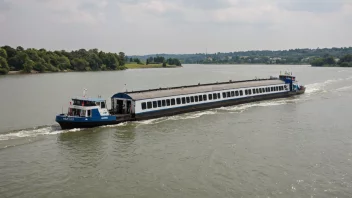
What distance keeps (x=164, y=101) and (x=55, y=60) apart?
347 ft

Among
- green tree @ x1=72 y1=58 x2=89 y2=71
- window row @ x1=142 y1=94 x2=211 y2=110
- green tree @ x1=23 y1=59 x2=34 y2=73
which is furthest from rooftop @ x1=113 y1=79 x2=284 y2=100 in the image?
green tree @ x1=72 y1=58 x2=89 y2=71

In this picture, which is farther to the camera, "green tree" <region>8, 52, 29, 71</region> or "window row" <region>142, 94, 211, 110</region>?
"green tree" <region>8, 52, 29, 71</region>

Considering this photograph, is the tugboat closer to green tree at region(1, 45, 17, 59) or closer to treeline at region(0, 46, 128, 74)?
treeline at region(0, 46, 128, 74)

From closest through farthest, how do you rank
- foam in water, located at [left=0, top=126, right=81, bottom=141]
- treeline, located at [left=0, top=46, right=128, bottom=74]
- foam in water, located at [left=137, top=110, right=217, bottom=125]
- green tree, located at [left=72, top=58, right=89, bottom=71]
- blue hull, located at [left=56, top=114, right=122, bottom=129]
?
1. foam in water, located at [left=0, top=126, right=81, bottom=141]
2. blue hull, located at [left=56, top=114, right=122, bottom=129]
3. foam in water, located at [left=137, top=110, right=217, bottom=125]
4. treeline, located at [left=0, top=46, right=128, bottom=74]
5. green tree, located at [left=72, top=58, right=89, bottom=71]

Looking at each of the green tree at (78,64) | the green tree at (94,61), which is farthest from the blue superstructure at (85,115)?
the green tree at (94,61)

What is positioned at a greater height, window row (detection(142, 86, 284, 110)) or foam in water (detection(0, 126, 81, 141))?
window row (detection(142, 86, 284, 110))

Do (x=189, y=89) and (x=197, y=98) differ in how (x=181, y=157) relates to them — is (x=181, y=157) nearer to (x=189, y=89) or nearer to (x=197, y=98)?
(x=197, y=98)

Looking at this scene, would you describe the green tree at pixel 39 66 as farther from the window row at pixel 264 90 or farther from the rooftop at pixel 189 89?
the window row at pixel 264 90

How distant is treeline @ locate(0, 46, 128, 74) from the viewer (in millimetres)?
119125

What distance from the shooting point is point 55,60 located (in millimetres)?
133625

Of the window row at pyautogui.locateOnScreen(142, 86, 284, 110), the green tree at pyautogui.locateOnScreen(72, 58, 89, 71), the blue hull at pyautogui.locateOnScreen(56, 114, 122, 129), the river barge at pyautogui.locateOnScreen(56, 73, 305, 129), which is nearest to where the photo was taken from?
the blue hull at pyautogui.locateOnScreen(56, 114, 122, 129)

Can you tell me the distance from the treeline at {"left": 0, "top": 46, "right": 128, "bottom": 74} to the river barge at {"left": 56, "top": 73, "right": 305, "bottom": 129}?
283 feet

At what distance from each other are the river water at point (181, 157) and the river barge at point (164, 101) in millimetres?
1092

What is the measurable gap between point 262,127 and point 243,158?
10509 mm
